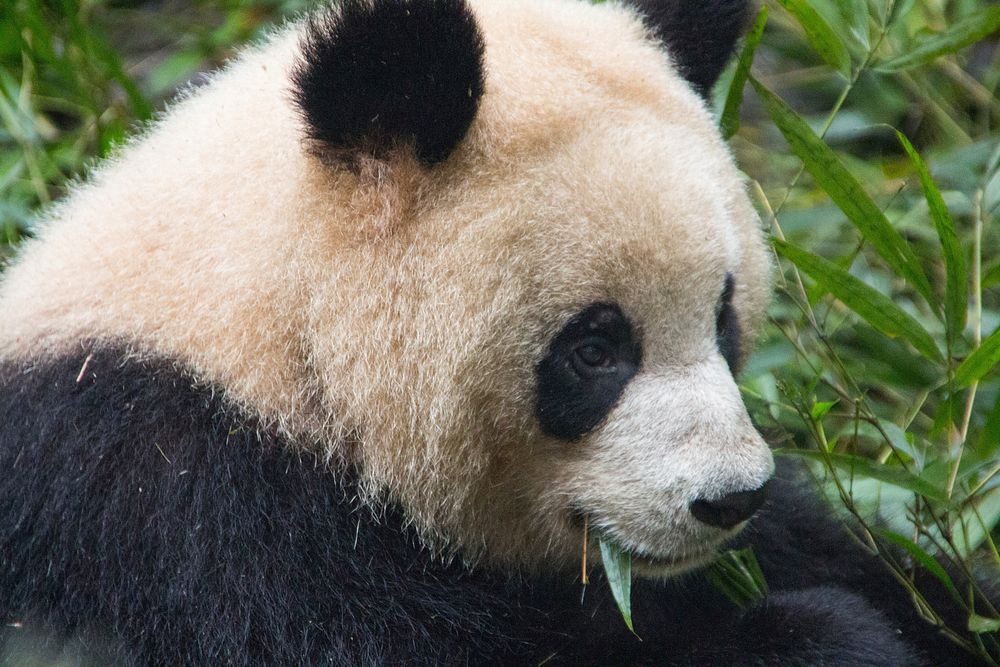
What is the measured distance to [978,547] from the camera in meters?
4.10

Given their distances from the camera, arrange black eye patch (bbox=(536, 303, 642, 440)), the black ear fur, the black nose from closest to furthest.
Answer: the black ear fur, the black nose, black eye patch (bbox=(536, 303, 642, 440))

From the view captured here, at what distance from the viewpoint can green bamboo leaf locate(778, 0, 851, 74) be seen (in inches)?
129

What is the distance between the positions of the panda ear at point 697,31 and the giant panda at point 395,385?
426mm

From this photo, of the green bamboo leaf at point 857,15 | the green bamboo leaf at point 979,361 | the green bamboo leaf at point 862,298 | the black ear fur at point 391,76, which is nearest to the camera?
the black ear fur at point 391,76

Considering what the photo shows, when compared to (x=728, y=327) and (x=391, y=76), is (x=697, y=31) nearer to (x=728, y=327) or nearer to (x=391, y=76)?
(x=728, y=327)

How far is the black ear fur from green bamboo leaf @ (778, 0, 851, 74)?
3.71 feet

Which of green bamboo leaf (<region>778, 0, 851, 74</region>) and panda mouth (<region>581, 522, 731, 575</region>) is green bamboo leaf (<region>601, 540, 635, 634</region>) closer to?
panda mouth (<region>581, 522, 731, 575</region>)

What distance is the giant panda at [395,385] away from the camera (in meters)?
2.67

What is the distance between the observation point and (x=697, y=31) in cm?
335

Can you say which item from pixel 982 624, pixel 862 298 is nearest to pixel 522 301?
pixel 862 298

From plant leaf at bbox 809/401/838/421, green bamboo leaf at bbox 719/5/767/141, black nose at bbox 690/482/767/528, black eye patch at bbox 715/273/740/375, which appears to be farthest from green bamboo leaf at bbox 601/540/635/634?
green bamboo leaf at bbox 719/5/767/141

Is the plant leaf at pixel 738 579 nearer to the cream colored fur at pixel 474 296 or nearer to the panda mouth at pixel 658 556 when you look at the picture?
the panda mouth at pixel 658 556

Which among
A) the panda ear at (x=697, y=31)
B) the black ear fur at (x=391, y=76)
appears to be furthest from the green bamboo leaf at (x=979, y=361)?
the black ear fur at (x=391, y=76)

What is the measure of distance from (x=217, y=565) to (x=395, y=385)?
1.88ft
